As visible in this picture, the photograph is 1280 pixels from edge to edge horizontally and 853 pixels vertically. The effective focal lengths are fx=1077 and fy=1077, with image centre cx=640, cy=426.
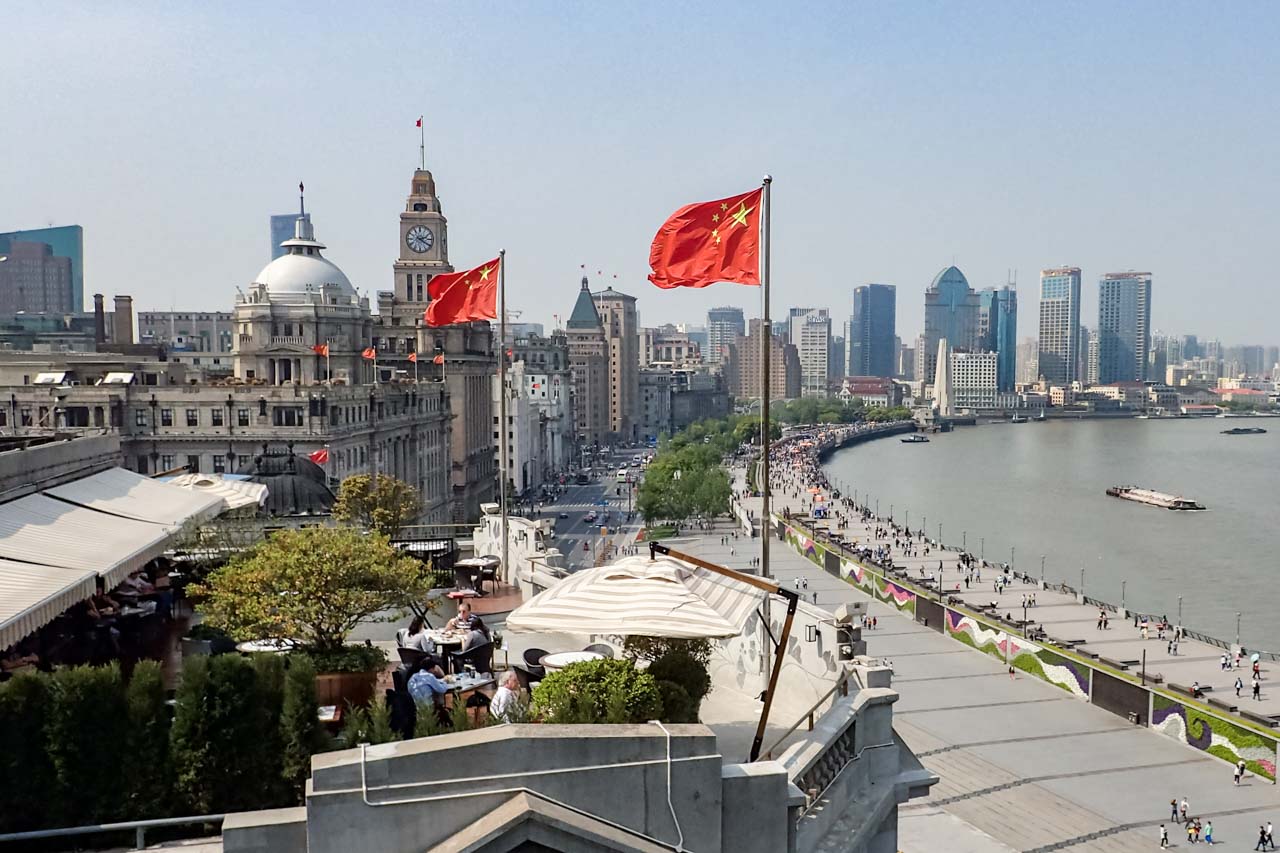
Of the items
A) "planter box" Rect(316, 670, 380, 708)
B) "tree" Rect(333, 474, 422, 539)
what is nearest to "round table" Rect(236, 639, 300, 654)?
"planter box" Rect(316, 670, 380, 708)

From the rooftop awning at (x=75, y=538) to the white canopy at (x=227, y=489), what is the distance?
4955 millimetres

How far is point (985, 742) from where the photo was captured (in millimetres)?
35719

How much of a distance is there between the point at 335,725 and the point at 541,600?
2893 mm

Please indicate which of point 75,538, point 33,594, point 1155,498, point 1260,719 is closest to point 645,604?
point 33,594

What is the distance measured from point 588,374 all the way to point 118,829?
534 feet

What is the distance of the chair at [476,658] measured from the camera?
46.4ft

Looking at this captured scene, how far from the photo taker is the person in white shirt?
376 inches

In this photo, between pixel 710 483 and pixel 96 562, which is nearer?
pixel 96 562

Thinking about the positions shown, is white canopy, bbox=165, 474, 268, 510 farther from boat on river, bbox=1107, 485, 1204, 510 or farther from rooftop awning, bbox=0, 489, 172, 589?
boat on river, bbox=1107, 485, 1204, 510

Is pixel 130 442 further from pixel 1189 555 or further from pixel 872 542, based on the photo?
pixel 1189 555

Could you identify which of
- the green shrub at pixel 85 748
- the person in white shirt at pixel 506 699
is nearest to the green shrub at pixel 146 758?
the green shrub at pixel 85 748

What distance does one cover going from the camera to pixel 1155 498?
10469cm

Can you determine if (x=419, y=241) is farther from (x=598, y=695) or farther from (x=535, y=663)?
(x=598, y=695)

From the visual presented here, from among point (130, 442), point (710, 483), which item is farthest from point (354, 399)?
point (710, 483)
